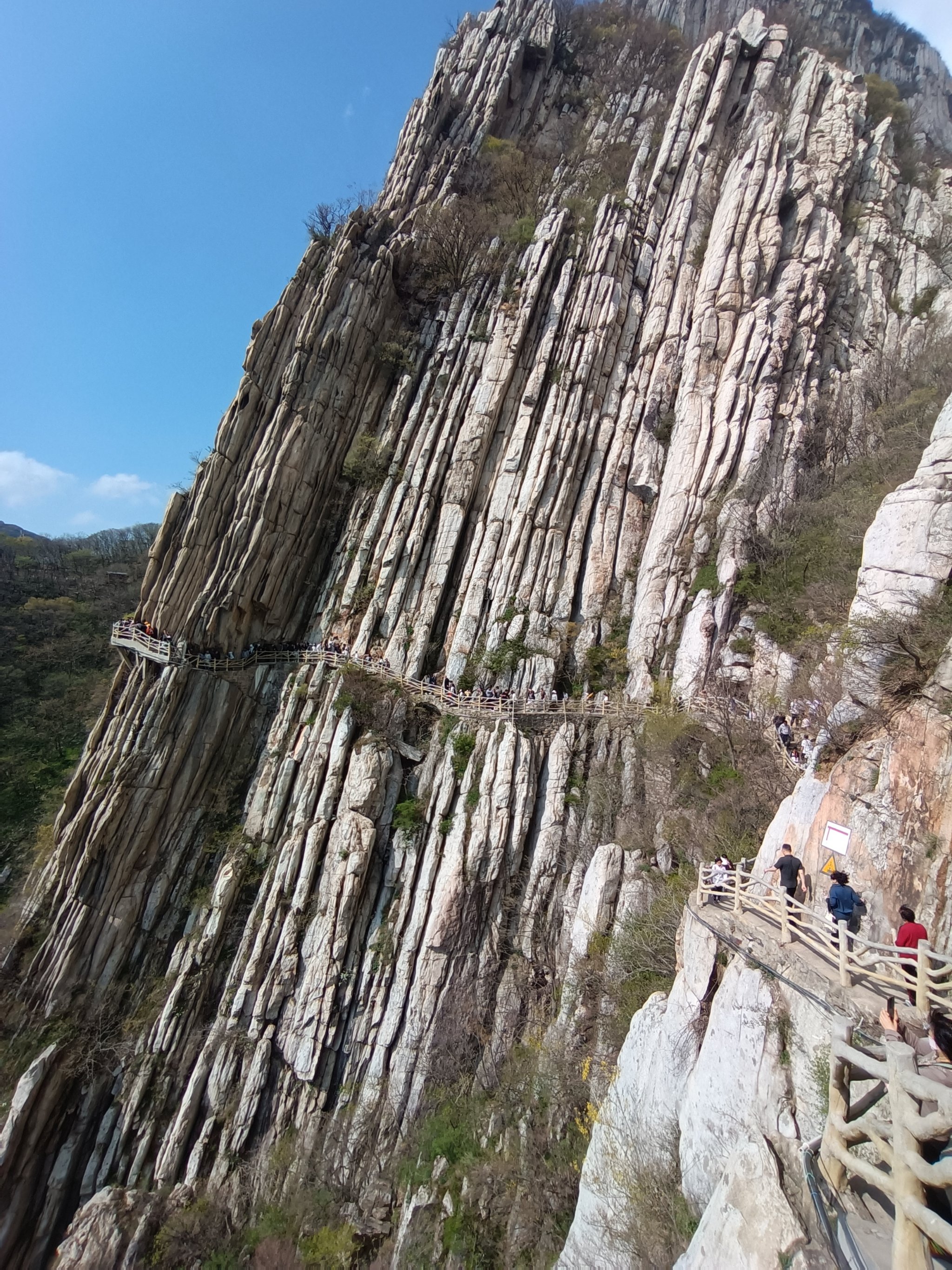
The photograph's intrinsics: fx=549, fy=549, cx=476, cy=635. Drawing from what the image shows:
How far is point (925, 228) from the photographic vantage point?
26328 millimetres

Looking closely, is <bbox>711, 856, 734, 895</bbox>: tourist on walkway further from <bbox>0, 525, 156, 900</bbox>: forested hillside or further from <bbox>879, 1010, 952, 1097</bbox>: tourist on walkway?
<bbox>0, 525, 156, 900</bbox>: forested hillside

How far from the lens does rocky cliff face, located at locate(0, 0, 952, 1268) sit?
14.1 meters

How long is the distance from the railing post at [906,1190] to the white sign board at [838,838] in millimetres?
4725

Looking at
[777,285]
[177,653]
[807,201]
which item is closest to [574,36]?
[807,201]

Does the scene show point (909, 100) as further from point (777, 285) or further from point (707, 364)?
point (707, 364)

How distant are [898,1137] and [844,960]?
9.22 ft

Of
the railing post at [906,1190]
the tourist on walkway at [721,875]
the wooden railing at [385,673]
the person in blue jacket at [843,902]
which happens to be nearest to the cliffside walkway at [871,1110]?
the railing post at [906,1190]

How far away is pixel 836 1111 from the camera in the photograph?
4.13m

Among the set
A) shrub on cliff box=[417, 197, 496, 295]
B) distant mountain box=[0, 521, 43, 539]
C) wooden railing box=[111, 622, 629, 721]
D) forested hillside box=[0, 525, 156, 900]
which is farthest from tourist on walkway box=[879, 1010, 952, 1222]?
distant mountain box=[0, 521, 43, 539]

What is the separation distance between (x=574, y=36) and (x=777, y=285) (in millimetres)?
30733

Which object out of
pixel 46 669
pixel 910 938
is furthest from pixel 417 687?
pixel 46 669

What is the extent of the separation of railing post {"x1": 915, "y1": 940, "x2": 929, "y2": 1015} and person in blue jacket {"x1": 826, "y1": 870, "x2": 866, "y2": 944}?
151 cm

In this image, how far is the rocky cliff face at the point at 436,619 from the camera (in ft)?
46.2

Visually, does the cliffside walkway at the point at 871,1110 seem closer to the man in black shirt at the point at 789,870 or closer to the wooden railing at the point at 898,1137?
the wooden railing at the point at 898,1137
